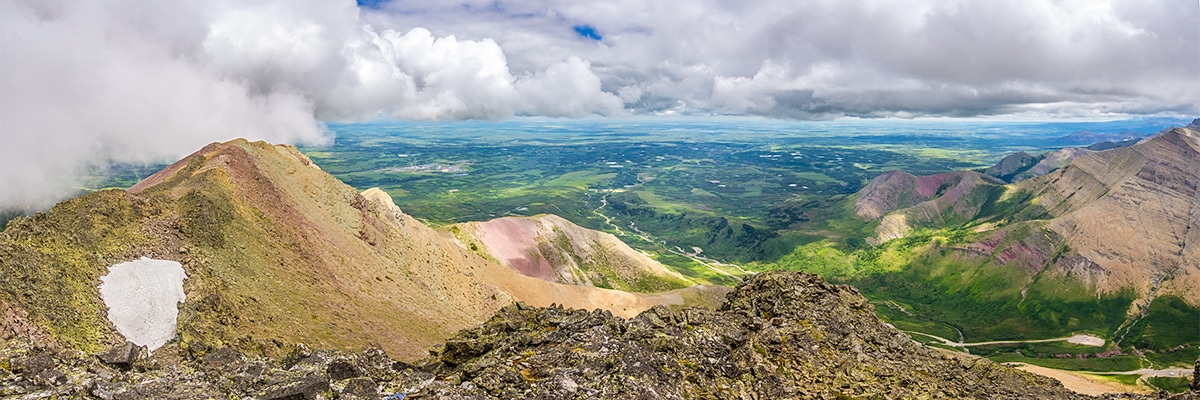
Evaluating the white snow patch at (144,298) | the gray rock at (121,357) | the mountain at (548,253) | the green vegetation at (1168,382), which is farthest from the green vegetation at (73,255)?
the green vegetation at (1168,382)

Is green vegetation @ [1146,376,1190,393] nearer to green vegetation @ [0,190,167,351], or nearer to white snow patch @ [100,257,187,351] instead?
white snow patch @ [100,257,187,351]

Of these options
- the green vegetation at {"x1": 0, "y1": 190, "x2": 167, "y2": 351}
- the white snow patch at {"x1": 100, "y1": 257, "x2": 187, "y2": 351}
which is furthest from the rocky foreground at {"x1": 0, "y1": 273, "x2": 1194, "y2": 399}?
the green vegetation at {"x1": 0, "y1": 190, "x2": 167, "y2": 351}

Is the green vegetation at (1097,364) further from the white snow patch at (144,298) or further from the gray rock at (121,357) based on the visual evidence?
the gray rock at (121,357)

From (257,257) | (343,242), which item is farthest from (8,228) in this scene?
(343,242)

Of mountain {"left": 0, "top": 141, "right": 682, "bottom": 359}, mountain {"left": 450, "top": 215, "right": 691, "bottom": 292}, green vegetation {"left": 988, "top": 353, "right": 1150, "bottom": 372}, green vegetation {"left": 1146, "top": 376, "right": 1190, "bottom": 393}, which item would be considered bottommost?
green vegetation {"left": 988, "top": 353, "right": 1150, "bottom": 372}

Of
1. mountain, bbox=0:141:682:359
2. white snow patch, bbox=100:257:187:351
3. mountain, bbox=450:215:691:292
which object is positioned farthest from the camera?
mountain, bbox=450:215:691:292

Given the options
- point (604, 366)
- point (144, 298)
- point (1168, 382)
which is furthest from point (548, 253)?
point (1168, 382)
